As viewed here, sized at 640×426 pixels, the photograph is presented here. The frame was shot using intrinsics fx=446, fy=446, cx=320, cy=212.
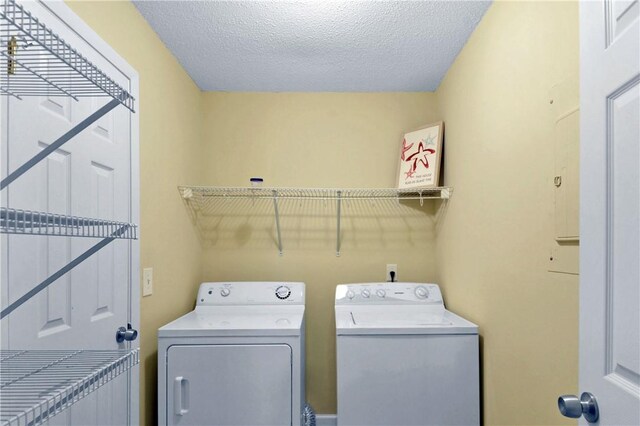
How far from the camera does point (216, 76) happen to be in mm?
2818

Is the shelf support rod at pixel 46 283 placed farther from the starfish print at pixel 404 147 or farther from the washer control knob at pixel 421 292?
the starfish print at pixel 404 147

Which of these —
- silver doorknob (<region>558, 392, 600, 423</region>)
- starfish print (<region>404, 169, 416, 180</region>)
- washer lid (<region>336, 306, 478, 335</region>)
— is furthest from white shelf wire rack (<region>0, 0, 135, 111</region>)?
starfish print (<region>404, 169, 416, 180</region>)

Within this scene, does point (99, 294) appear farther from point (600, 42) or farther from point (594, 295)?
point (600, 42)

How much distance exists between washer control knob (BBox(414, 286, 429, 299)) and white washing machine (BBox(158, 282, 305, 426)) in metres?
0.94

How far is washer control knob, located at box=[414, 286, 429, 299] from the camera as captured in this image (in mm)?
2760

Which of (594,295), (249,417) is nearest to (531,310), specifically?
(594,295)

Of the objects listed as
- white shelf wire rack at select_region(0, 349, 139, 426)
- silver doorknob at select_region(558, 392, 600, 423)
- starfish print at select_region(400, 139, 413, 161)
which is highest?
starfish print at select_region(400, 139, 413, 161)

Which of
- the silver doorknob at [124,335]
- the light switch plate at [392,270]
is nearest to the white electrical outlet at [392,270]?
the light switch plate at [392,270]

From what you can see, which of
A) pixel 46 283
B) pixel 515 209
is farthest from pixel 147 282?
pixel 515 209

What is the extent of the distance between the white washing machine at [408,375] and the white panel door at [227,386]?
297mm

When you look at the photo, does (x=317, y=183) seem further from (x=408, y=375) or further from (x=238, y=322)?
(x=408, y=375)

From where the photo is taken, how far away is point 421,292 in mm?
2771

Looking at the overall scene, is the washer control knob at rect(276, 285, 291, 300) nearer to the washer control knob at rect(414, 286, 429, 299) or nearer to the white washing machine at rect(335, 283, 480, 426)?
the white washing machine at rect(335, 283, 480, 426)

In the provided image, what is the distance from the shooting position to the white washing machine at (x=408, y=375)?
6.94ft
